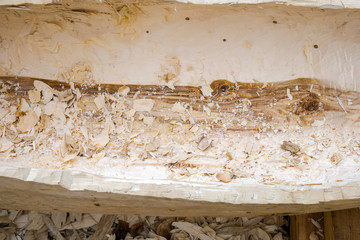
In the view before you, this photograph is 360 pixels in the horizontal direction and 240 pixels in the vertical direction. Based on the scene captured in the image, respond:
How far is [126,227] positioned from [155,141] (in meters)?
0.45

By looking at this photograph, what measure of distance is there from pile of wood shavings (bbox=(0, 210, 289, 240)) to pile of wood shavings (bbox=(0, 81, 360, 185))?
345 mm

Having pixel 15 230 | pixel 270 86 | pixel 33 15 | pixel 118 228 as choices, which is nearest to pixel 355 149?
pixel 270 86

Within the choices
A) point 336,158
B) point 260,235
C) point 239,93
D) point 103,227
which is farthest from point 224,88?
point 103,227

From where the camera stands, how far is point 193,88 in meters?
1.73

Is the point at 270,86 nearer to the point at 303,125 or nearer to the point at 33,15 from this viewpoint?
the point at 303,125

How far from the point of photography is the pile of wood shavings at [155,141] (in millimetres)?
1488

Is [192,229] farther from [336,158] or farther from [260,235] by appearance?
[336,158]

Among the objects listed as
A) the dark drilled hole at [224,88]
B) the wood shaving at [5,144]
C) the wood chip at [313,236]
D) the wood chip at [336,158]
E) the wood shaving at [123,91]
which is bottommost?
the wood chip at [313,236]

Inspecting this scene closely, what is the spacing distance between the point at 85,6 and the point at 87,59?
0.26 metres

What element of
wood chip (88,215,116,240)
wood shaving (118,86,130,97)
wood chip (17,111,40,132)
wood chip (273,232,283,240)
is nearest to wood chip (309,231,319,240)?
wood chip (273,232,283,240)

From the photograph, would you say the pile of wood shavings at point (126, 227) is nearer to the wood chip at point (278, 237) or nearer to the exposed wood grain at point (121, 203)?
the wood chip at point (278, 237)

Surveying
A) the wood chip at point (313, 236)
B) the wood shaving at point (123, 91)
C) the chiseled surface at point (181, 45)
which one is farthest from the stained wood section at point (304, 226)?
the wood shaving at point (123, 91)

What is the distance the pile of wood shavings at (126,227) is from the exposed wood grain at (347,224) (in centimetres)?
26

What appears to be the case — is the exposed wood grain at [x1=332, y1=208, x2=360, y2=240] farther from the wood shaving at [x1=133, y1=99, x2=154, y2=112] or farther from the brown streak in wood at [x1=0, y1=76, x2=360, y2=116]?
the wood shaving at [x1=133, y1=99, x2=154, y2=112]
